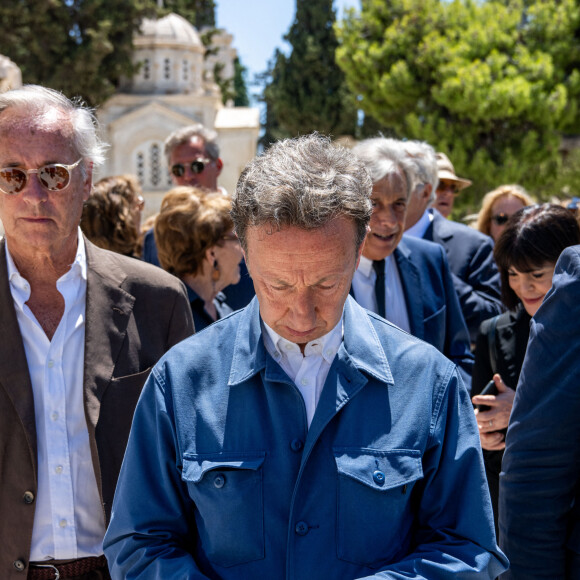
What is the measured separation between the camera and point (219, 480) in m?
1.84

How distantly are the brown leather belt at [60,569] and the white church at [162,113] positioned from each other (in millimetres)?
29833

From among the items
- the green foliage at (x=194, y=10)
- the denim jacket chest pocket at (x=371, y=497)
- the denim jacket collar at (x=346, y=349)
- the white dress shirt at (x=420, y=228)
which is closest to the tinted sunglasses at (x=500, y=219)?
the white dress shirt at (x=420, y=228)

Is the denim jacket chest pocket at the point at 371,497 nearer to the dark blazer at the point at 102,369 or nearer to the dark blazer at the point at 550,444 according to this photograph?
the dark blazer at the point at 550,444

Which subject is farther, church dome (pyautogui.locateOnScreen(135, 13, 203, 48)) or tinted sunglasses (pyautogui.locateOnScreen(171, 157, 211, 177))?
church dome (pyautogui.locateOnScreen(135, 13, 203, 48))

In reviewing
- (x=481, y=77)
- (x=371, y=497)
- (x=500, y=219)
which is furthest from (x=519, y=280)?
(x=481, y=77)

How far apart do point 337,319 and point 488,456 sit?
76.9 inches

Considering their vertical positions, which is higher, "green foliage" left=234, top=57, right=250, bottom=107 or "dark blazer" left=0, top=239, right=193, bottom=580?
"green foliage" left=234, top=57, right=250, bottom=107

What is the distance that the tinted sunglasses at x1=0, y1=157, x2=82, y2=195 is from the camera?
8.95 feet

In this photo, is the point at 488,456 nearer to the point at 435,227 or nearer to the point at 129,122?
the point at 435,227

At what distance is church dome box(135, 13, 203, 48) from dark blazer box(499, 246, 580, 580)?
1371 inches

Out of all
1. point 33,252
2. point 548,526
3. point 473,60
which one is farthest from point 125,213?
point 473,60

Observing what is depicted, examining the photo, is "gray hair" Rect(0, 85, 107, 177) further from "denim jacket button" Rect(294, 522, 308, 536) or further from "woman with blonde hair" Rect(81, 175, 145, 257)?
"denim jacket button" Rect(294, 522, 308, 536)

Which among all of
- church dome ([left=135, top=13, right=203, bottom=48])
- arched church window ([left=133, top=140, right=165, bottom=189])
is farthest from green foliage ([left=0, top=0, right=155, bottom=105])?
arched church window ([left=133, top=140, right=165, bottom=189])

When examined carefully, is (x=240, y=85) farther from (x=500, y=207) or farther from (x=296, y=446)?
(x=296, y=446)
